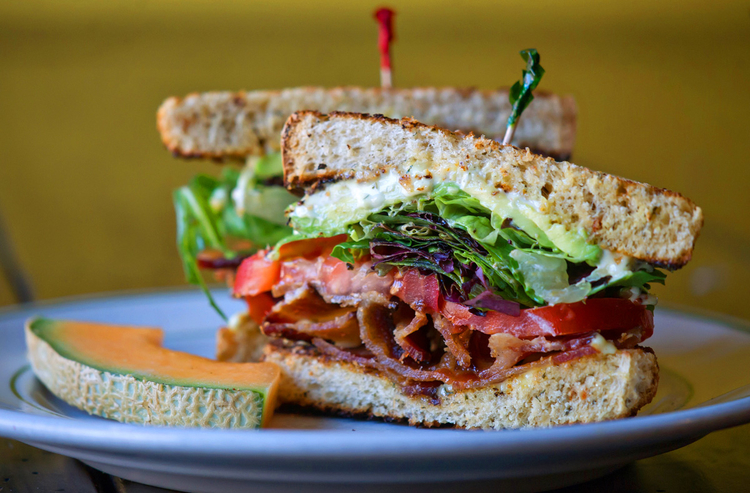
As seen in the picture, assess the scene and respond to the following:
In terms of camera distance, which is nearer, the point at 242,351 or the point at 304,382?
the point at 304,382

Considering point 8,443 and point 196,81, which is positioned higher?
point 196,81

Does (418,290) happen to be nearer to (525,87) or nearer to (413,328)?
(413,328)

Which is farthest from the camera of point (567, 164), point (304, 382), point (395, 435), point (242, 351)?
point (242, 351)

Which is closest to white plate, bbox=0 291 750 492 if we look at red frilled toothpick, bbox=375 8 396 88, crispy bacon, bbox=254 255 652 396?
crispy bacon, bbox=254 255 652 396

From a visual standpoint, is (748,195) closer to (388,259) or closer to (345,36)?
(345,36)

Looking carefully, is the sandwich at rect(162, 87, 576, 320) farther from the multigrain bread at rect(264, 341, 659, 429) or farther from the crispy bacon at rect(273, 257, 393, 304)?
the multigrain bread at rect(264, 341, 659, 429)

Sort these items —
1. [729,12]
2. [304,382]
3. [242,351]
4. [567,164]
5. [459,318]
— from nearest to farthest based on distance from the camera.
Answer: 1. [567,164]
2. [459,318]
3. [304,382]
4. [242,351]
5. [729,12]

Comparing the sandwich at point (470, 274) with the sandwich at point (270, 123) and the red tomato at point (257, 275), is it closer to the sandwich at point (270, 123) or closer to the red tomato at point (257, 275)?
the red tomato at point (257, 275)

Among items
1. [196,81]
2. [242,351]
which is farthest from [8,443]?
[196,81]
